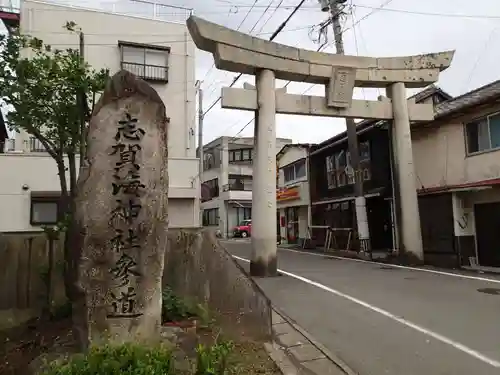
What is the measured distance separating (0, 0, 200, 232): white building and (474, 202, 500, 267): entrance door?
37.9 feet

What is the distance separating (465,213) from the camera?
15.6 m

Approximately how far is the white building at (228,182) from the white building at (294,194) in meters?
12.1

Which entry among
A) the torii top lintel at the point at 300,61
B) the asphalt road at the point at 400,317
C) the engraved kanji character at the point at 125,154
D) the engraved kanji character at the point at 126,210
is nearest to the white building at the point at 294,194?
the torii top lintel at the point at 300,61


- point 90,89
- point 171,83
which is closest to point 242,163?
point 171,83

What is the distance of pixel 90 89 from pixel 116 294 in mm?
4230

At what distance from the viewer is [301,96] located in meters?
15.0

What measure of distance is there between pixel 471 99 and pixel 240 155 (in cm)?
3502

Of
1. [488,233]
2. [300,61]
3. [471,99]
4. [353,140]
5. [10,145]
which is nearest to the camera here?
[300,61]

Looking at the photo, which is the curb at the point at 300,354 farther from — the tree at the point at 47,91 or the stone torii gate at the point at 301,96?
the stone torii gate at the point at 301,96

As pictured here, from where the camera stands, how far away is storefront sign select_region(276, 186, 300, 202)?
29.2 meters

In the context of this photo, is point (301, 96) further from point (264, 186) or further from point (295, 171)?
point (295, 171)

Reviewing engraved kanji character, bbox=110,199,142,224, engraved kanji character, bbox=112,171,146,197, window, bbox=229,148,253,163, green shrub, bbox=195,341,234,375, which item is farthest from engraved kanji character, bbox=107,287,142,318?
window, bbox=229,148,253,163

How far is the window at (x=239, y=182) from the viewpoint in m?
45.8

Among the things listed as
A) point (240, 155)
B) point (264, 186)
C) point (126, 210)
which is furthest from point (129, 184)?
point (240, 155)
